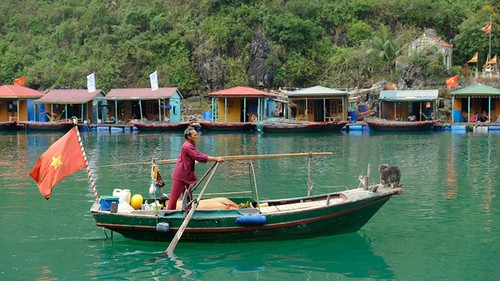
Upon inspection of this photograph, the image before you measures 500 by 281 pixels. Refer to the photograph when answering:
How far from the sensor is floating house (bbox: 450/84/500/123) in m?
45.8

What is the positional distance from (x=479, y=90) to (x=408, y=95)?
4973mm

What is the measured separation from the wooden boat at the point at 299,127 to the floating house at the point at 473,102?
8888mm

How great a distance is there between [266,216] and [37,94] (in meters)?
44.6

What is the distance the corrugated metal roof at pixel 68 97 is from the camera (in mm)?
49719

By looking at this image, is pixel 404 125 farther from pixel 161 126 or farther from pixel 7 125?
pixel 7 125

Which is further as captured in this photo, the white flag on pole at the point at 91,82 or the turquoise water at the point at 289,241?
the white flag on pole at the point at 91,82

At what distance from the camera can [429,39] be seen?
53562mm

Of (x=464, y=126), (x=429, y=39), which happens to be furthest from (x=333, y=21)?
(x=464, y=126)

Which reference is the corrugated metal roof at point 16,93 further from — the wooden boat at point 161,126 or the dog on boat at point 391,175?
the dog on boat at point 391,175

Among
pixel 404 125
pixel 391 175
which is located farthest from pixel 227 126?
pixel 391 175

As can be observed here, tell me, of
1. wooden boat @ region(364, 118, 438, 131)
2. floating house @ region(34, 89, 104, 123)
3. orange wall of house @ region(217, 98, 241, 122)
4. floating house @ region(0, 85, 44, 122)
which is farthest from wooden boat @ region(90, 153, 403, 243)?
floating house @ region(0, 85, 44, 122)

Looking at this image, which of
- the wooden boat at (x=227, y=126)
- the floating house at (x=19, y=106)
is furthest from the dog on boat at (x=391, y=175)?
the floating house at (x=19, y=106)

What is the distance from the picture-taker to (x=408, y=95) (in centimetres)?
4747

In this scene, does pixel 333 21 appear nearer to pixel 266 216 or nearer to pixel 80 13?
pixel 80 13
